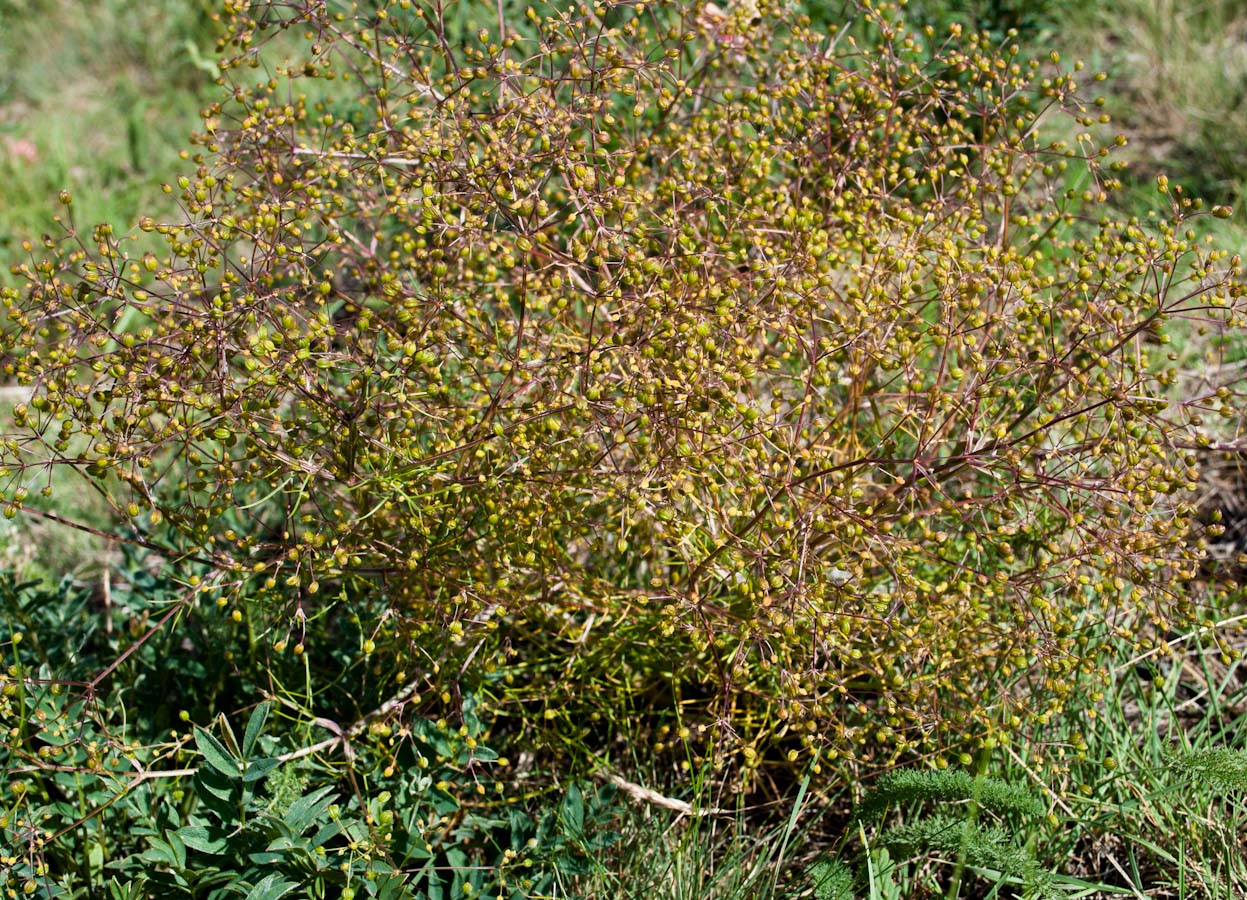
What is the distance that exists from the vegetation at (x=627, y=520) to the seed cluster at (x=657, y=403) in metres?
0.02

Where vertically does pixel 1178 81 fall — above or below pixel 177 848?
above

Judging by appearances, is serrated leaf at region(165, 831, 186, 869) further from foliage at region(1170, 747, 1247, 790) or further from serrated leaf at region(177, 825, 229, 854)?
foliage at region(1170, 747, 1247, 790)

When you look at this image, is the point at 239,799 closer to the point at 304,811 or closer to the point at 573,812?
the point at 304,811

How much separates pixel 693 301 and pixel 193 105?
16.9ft

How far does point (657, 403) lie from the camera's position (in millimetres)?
2428

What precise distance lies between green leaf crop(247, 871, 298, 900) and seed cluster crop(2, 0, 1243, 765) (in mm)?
564

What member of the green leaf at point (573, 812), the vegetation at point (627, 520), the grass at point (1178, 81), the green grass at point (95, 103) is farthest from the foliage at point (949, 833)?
the green grass at point (95, 103)

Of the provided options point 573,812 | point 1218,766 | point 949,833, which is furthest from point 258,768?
point 1218,766

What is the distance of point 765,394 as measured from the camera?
11.8 ft

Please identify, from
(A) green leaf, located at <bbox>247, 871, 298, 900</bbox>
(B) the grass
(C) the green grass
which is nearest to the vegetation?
(A) green leaf, located at <bbox>247, 871, 298, 900</bbox>

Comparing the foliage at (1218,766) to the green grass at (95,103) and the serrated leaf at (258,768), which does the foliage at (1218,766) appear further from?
the green grass at (95,103)

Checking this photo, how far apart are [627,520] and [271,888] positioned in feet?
3.59

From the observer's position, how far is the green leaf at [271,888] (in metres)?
2.48

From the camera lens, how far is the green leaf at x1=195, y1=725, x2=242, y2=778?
259 centimetres
